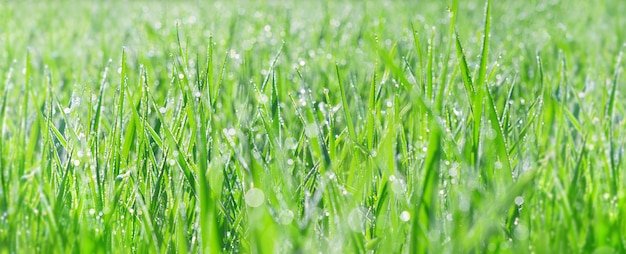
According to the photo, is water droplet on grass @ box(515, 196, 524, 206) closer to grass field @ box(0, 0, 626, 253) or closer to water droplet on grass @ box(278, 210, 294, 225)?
grass field @ box(0, 0, 626, 253)

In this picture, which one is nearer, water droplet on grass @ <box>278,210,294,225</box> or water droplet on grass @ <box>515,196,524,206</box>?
water droplet on grass @ <box>278,210,294,225</box>

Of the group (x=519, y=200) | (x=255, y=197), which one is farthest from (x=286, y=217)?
(x=519, y=200)

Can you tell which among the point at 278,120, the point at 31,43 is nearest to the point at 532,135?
the point at 278,120

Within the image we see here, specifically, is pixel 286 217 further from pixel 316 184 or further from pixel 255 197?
pixel 316 184

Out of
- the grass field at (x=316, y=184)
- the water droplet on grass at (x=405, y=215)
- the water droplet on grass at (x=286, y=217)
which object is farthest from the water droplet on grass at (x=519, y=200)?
the water droplet on grass at (x=286, y=217)

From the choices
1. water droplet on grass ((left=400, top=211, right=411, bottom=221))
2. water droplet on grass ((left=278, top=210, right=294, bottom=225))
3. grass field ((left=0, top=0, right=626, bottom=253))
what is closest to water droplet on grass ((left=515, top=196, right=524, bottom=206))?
grass field ((left=0, top=0, right=626, bottom=253))

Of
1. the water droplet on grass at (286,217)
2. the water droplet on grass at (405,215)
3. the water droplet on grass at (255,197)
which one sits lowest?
the water droplet on grass at (286,217)

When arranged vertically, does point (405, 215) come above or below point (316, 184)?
below

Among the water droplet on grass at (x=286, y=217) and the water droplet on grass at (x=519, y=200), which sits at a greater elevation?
the water droplet on grass at (x=519, y=200)

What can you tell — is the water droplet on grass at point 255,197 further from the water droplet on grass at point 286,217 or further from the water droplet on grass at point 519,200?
the water droplet on grass at point 519,200

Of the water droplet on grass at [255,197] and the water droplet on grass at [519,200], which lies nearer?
the water droplet on grass at [255,197]

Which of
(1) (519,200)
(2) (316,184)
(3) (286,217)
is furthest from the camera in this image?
(2) (316,184)

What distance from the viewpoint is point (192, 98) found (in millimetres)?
911

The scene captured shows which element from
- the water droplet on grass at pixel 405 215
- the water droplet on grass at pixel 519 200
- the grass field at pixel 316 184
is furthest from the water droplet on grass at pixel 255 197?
the water droplet on grass at pixel 519 200
